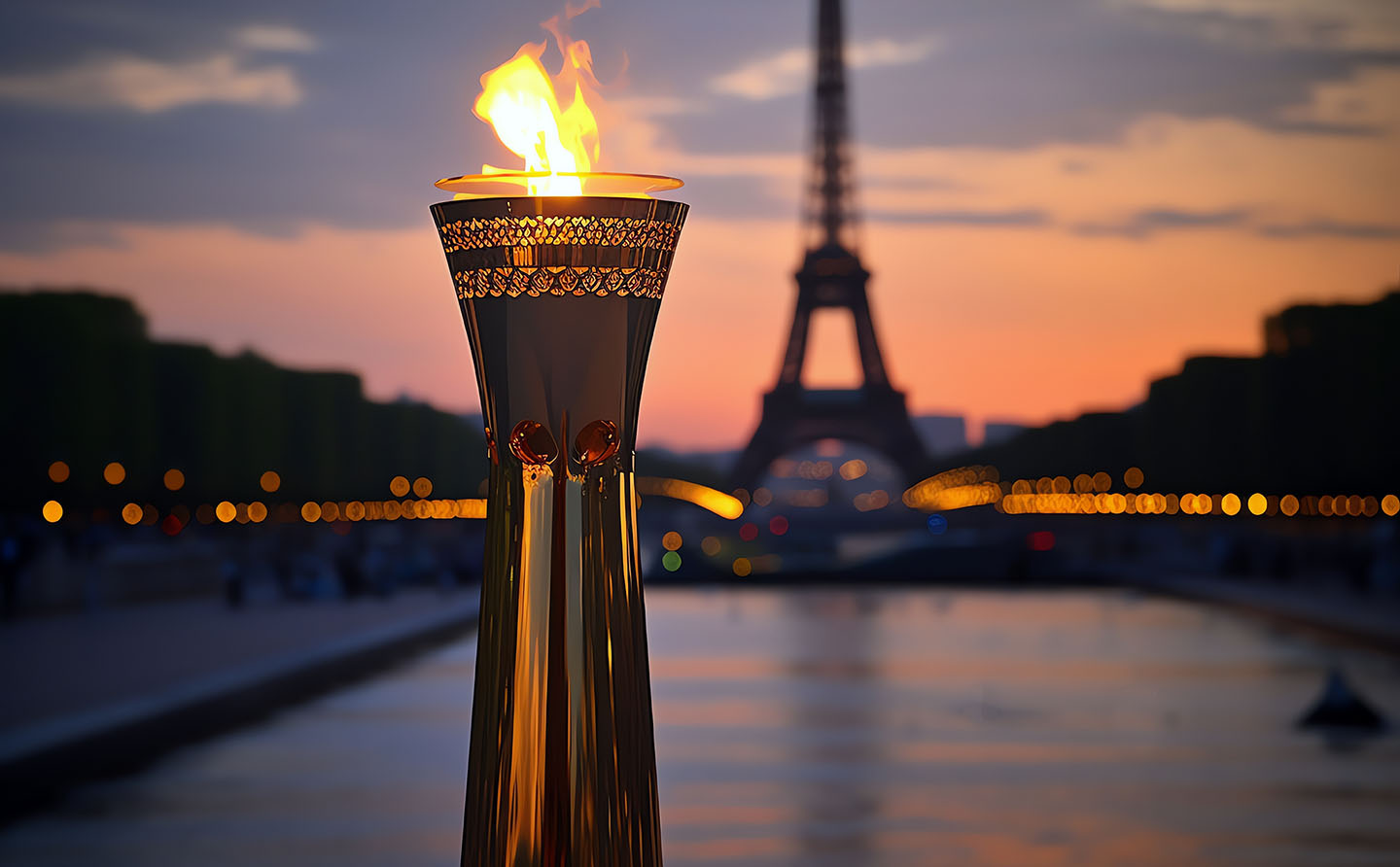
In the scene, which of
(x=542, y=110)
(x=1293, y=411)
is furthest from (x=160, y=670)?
(x=1293, y=411)

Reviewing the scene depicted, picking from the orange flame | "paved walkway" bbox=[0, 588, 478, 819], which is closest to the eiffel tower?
"paved walkway" bbox=[0, 588, 478, 819]

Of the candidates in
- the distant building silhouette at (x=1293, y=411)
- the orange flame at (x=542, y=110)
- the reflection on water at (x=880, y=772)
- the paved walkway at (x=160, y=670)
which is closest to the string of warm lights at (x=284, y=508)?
the paved walkway at (x=160, y=670)

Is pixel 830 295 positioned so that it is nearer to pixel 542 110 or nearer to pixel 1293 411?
pixel 1293 411

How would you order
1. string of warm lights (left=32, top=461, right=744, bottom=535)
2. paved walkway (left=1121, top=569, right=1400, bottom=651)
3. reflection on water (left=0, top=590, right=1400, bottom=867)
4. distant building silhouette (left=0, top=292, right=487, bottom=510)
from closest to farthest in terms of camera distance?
reflection on water (left=0, top=590, right=1400, bottom=867) < paved walkway (left=1121, top=569, right=1400, bottom=651) < distant building silhouette (left=0, top=292, right=487, bottom=510) < string of warm lights (left=32, top=461, right=744, bottom=535)

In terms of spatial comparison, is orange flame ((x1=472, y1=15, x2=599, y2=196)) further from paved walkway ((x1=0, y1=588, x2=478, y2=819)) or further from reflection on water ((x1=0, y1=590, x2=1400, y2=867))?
paved walkway ((x1=0, y1=588, x2=478, y2=819))

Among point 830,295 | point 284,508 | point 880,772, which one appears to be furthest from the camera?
point 830,295

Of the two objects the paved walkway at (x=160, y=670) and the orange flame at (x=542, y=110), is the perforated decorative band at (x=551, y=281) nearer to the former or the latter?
the orange flame at (x=542, y=110)

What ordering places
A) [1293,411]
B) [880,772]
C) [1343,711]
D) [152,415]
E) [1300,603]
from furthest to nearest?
[152,415] → [1293,411] → [1300,603] → [1343,711] → [880,772]
